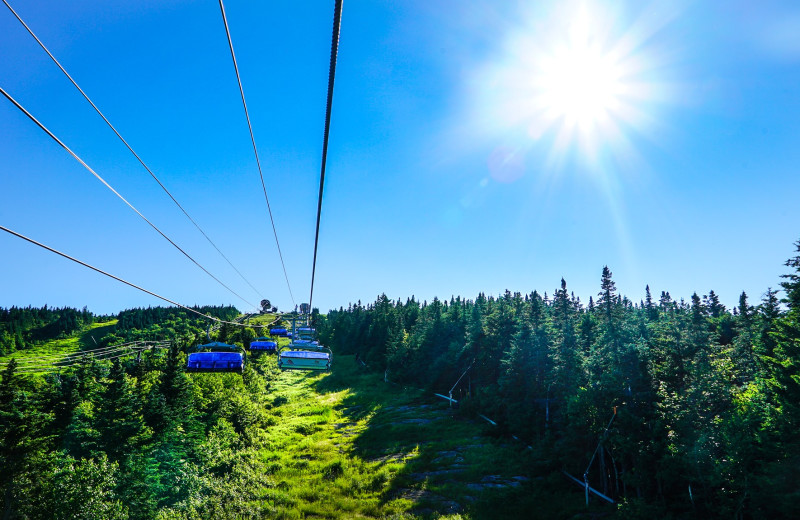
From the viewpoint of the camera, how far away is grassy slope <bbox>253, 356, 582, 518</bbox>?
32.3 meters

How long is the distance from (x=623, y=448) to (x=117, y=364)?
50664 mm

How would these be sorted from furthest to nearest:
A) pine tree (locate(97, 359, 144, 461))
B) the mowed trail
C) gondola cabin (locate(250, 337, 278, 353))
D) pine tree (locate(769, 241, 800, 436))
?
pine tree (locate(97, 359, 144, 461)) < the mowed trail < gondola cabin (locate(250, 337, 278, 353)) < pine tree (locate(769, 241, 800, 436))

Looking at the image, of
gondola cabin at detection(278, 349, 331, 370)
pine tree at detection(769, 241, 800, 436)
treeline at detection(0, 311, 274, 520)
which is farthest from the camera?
treeline at detection(0, 311, 274, 520)

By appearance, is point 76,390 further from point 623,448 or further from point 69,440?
point 623,448

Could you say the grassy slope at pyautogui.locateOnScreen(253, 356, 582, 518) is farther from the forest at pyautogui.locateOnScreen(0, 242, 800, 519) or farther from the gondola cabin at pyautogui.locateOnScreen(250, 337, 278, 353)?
the gondola cabin at pyautogui.locateOnScreen(250, 337, 278, 353)

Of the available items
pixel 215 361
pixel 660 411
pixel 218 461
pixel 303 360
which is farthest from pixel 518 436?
pixel 215 361

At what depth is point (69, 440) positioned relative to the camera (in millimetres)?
36531

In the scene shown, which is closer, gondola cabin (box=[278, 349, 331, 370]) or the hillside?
gondola cabin (box=[278, 349, 331, 370])

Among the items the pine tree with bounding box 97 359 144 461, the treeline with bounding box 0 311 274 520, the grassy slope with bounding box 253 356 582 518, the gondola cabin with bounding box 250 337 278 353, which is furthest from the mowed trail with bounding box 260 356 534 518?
the gondola cabin with bounding box 250 337 278 353

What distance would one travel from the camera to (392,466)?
136ft

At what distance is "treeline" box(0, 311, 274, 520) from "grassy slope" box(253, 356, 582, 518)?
4682mm

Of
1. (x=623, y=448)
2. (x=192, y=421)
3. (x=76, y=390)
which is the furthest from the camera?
(x=192, y=421)

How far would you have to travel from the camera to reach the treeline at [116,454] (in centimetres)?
3055

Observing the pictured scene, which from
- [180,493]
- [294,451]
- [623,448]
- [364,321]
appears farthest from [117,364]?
[364,321]
